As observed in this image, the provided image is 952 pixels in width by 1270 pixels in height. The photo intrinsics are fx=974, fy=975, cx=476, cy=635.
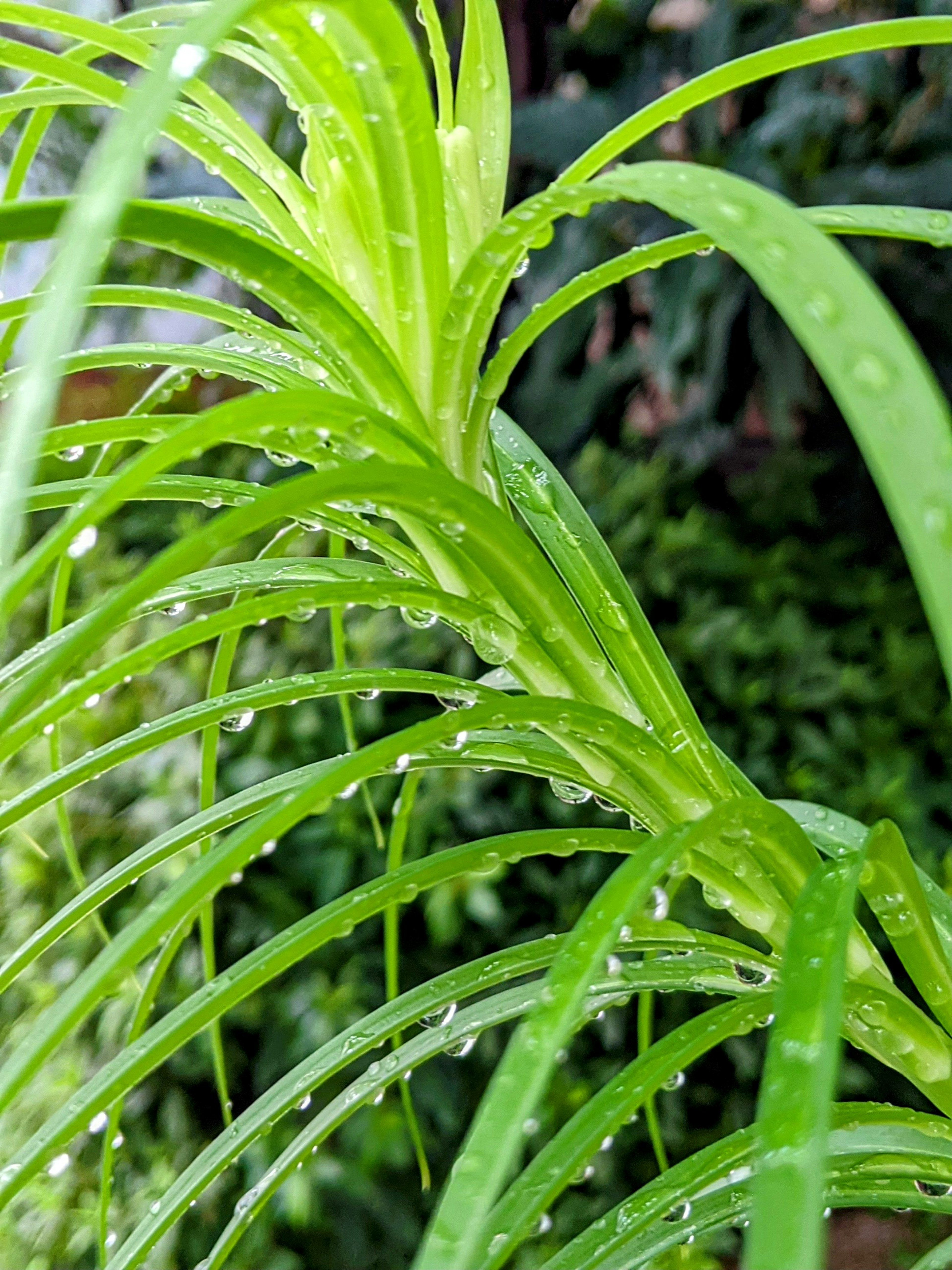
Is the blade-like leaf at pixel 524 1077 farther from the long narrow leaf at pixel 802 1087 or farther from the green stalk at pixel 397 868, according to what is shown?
the green stalk at pixel 397 868

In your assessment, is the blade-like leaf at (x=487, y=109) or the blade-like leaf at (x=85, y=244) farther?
the blade-like leaf at (x=487, y=109)

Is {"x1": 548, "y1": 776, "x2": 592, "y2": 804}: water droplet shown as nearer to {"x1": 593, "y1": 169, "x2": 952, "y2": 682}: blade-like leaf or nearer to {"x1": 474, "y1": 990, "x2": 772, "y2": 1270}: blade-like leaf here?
{"x1": 474, "y1": 990, "x2": 772, "y2": 1270}: blade-like leaf

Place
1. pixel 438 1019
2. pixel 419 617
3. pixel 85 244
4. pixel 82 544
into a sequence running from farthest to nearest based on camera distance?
pixel 438 1019, pixel 419 617, pixel 82 544, pixel 85 244

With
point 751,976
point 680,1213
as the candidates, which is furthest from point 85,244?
point 680,1213

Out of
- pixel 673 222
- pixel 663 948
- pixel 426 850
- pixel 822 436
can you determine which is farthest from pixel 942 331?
pixel 663 948

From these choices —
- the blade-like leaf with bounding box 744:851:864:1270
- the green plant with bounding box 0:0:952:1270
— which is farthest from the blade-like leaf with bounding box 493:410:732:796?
the blade-like leaf with bounding box 744:851:864:1270

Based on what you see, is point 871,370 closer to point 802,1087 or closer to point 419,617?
point 802,1087

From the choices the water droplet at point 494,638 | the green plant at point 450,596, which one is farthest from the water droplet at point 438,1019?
the water droplet at point 494,638
